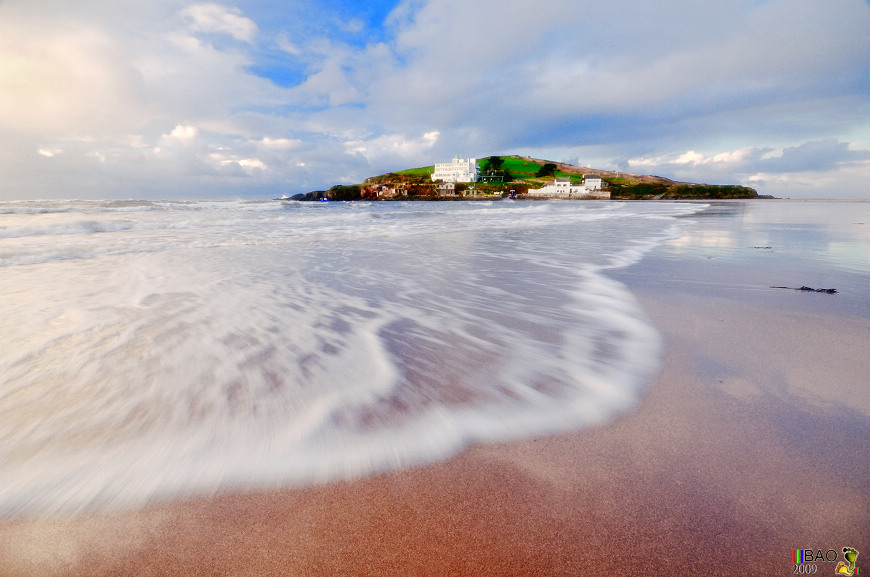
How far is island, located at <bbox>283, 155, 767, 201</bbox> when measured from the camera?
9300 centimetres

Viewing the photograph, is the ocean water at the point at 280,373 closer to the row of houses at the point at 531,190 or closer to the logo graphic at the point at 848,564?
the logo graphic at the point at 848,564

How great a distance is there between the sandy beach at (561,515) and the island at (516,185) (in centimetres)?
9728

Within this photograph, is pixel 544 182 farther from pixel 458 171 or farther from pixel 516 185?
pixel 458 171

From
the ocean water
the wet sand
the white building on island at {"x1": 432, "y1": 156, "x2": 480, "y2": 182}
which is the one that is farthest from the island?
the wet sand

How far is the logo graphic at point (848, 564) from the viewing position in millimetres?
1179

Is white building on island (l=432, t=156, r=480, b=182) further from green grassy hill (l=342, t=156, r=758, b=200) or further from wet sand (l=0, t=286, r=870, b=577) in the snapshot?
wet sand (l=0, t=286, r=870, b=577)

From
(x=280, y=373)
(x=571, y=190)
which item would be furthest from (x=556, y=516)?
(x=571, y=190)

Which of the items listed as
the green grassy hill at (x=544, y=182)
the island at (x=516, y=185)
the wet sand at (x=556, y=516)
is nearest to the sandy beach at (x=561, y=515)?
the wet sand at (x=556, y=516)

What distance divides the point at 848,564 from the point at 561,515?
876 millimetres

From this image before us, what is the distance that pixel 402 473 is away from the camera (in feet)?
5.38

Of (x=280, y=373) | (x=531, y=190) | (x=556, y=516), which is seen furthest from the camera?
(x=531, y=190)

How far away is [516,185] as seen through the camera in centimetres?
10425

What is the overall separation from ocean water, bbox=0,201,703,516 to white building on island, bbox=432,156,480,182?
377 ft

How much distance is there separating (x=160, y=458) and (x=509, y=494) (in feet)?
5.15
